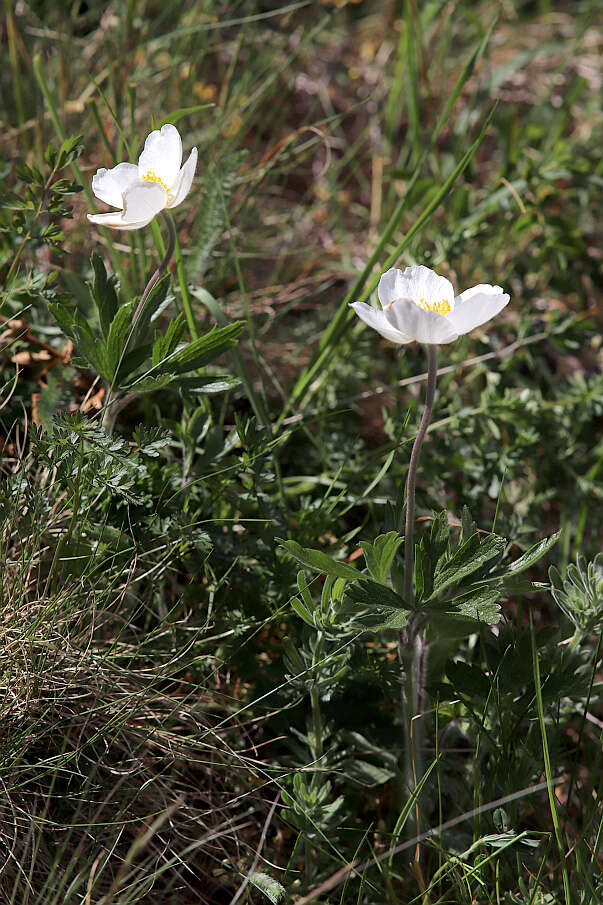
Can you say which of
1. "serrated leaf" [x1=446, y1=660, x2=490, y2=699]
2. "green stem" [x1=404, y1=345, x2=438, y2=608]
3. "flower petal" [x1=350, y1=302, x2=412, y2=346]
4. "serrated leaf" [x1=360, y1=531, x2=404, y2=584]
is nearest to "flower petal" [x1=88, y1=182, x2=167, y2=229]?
"flower petal" [x1=350, y1=302, x2=412, y2=346]

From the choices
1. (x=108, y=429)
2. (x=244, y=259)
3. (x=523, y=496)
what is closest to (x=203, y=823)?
(x=108, y=429)

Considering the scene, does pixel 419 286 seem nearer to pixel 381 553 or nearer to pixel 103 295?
pixel 381 553

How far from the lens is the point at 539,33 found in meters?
3.72

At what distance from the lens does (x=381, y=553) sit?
1.39 meters

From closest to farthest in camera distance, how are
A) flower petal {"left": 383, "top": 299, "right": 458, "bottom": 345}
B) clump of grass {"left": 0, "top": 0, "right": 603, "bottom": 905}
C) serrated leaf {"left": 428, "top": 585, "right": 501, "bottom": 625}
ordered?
flower petal {"left": 383, "top": 299, "right": 458, "bottom": 345} → serrated leaf {"left": 428, "top": 585, "right": 501, "bottom": 625} → clump of grass {"left": 0, "top": 0, "right": 603, "bottom": 905}

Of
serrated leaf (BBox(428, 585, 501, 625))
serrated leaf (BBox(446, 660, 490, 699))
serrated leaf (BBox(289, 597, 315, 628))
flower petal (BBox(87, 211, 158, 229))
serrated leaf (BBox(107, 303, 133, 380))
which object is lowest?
serrated leaf (BBox(446, 660, 490, 699))

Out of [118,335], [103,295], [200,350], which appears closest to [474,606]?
[200,350]

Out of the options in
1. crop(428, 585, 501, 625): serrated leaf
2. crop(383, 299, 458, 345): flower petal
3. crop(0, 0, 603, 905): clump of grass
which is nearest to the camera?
crop(383, 299, 458, 345): flower petal

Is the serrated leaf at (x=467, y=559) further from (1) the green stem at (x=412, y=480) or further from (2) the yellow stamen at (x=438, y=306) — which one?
(2) the yellow stamen at (x=438, y=306)

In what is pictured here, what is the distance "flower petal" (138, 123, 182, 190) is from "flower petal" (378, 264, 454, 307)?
1.54 feet

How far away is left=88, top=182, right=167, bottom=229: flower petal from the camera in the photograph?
1.36 metres

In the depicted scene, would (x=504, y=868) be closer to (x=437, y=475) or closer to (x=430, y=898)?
(x=430, y=898)

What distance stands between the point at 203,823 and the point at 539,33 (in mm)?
3646

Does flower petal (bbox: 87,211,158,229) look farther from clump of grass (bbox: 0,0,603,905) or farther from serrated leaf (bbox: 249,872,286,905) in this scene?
serrated leaf (bbox: 249,872,286,905)
